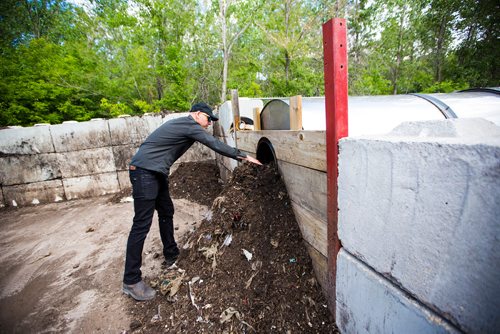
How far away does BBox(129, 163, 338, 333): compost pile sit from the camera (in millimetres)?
2152

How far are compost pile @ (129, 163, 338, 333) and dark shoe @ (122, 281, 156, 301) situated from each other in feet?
0.25

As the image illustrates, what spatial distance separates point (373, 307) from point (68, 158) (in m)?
9.15

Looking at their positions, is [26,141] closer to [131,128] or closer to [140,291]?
[131,128]

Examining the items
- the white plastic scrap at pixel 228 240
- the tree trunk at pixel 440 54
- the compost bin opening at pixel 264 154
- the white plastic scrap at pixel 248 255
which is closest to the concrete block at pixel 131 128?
the compost bin opening at pixel 264 154

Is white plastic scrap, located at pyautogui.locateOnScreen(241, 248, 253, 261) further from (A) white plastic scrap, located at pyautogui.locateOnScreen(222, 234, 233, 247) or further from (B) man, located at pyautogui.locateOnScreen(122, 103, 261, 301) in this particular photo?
(B) man, located at pyautogui.locateOnScreen(122, 103, 261, 301)

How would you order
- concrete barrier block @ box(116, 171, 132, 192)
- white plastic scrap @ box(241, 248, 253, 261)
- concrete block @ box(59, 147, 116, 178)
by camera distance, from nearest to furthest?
1. white plastic scrap @ box(241, 248, 253, 261)
2. concrete block @ box(59, 147, 116, 178)
3. concrete barrier block @ box(116, 171, 132, 192)

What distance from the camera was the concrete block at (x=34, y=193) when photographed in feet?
24.0

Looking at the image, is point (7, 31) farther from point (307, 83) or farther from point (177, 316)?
point (177, 316)

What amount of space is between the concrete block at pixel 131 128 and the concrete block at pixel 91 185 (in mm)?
1258

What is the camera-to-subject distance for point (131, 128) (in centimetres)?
796

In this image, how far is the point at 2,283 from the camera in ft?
11.8

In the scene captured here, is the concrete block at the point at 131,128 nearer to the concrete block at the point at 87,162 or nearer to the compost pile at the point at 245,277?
the concrete block at the point at 87,162

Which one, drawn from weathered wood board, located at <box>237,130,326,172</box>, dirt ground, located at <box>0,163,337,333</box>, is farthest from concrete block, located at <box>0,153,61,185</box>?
weathered wood board, located at <box>237,130,326,172</box>

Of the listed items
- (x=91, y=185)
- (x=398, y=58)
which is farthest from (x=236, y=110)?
(x=398, y=58)
